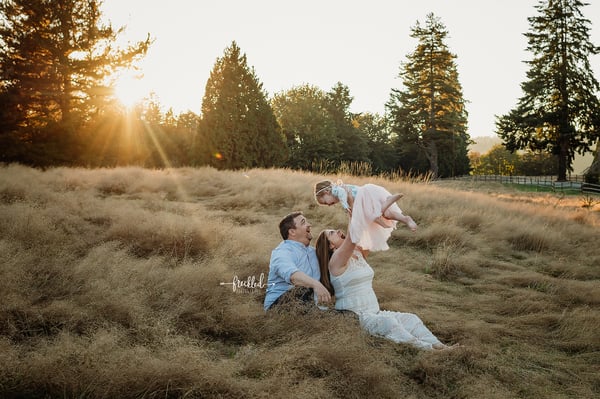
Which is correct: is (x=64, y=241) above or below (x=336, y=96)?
below

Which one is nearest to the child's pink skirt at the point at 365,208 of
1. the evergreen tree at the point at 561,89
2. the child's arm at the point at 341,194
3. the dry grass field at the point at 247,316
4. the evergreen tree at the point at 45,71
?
the child's arm at the point at 341,194

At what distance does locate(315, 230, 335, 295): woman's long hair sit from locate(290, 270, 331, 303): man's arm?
13.5 inches

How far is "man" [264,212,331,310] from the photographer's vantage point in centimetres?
401

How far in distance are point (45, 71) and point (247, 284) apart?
61.3 ft

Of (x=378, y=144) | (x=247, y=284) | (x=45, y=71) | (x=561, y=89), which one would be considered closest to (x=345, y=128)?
(x=378, y=144)

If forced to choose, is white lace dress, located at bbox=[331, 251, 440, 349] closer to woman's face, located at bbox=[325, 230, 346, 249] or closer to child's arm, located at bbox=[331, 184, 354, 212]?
woman's face, located at bbox=[325, 230, 346, 249]

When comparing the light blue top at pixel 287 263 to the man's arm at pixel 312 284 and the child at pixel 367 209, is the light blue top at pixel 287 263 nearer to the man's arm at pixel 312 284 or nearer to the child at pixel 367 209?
the man's arm at pixel 312 284

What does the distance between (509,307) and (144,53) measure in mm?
20773

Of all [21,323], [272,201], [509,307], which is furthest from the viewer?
[272,201]

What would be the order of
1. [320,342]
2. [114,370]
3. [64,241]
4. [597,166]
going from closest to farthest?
[114,370], [320,342], [64,241], [597,166]

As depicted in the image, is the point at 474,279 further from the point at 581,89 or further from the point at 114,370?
the point at 581,89

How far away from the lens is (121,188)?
468 inches

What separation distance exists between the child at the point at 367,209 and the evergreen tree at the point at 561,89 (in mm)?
32562

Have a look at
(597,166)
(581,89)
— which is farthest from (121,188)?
(581,89)
